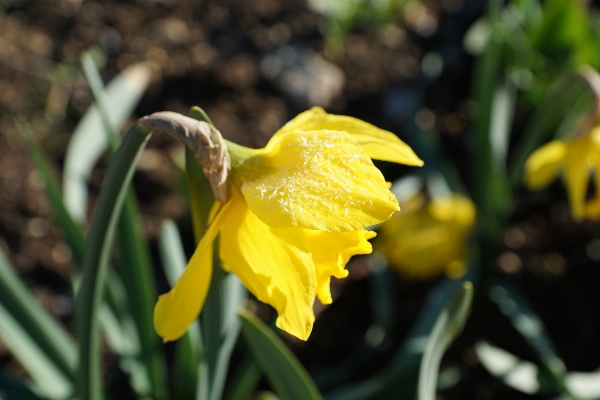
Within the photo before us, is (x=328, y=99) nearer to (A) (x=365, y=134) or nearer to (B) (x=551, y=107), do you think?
(B) (x=551, y=107)

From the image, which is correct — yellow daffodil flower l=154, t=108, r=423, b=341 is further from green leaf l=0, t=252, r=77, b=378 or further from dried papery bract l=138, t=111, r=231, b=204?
green leaf l=0, t=252, r=77, b=378

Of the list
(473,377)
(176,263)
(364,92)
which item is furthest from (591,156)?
(364,92)

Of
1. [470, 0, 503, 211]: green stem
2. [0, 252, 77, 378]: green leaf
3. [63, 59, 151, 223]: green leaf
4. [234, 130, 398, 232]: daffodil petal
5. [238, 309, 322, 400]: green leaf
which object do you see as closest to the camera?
[234, 130, 398, 232]: daffodil petal

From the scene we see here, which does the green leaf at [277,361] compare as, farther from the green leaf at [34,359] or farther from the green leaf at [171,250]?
the green leaf at [34,359]

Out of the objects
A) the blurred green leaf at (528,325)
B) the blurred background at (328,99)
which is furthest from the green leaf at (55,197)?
the blurred green leaf at (528,325)

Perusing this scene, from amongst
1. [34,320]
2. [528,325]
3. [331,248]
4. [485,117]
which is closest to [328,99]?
[485,117]

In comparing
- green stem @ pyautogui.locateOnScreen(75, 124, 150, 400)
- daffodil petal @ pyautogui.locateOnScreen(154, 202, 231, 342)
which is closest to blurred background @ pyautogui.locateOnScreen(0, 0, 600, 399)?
green stem @ pyautogui.locateOnScreen(75, 124, 150, 400)
